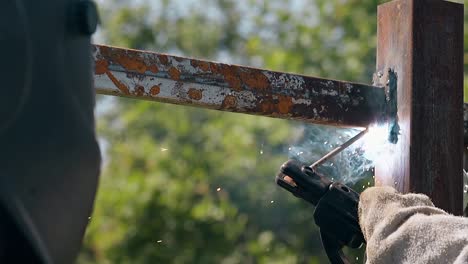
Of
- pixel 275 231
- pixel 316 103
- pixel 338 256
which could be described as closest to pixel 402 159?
pixel 316 103

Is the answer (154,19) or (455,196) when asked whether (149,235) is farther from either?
(455,196)

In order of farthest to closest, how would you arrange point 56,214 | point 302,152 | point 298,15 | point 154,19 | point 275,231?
1. point 154,19
2. point 298,15
3. point 275,231
4. point 302,152
5. point 56,214

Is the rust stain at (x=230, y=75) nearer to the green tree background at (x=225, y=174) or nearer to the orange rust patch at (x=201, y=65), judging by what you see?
the orange rust patch at (x=201, y=65)

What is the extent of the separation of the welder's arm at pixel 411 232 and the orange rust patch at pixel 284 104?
0.43 meters

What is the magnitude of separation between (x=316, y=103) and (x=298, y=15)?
7.85 metres

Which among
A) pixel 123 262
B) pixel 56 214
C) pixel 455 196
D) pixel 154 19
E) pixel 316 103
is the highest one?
pixel 56 214

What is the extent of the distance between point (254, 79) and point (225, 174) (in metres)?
6.61

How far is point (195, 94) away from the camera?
2.38 metres

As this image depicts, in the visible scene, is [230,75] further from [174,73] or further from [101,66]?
[101,66]

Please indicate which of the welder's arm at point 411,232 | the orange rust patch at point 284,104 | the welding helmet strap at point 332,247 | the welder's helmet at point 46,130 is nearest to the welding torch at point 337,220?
the welding helmet strap at point 332,247

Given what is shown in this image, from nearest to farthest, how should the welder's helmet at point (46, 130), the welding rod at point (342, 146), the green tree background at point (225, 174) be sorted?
the welder's helmet at point (46, 130) → the welding rod at point (342, 146) → the green tree background at point (225, 174)

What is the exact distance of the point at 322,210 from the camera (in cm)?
223

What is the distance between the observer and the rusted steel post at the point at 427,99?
98.7 inches

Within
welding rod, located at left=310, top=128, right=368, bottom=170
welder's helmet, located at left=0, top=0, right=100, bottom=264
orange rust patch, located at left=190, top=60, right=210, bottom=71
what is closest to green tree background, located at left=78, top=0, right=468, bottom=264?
welding rod, located at left=310, top=128, right=368, bottom=170
